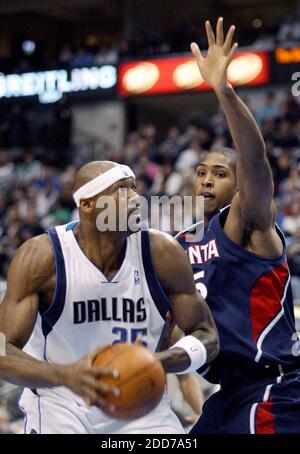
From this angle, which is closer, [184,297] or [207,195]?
[184,297]

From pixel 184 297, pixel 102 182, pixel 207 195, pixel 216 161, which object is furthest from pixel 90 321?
pixel 216 161

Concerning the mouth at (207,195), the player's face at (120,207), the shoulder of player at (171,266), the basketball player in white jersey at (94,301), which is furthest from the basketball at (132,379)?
the mouth at (207,195)

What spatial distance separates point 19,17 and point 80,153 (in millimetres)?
7483

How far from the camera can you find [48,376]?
2.83 m

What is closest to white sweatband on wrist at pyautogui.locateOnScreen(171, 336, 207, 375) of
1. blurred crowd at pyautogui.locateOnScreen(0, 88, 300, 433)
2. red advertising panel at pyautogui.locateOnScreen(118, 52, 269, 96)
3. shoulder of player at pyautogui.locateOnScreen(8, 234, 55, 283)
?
shoulder of player at pyautogui.locateOnScreen(8, 234, 55, 283)

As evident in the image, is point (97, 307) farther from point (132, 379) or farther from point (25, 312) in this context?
point (132, 379)

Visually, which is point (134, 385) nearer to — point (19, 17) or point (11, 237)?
point (11, 237)

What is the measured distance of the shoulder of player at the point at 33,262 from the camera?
3.10 m

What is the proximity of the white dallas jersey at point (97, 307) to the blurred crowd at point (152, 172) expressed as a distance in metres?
4.41

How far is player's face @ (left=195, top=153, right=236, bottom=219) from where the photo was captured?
3699 mm

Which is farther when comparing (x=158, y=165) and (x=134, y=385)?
(x=158, y=165)

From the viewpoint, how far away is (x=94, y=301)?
3188 millimetres

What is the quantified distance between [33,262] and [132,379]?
713 millimetres

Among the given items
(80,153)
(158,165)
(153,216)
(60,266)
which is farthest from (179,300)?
(80,153)
